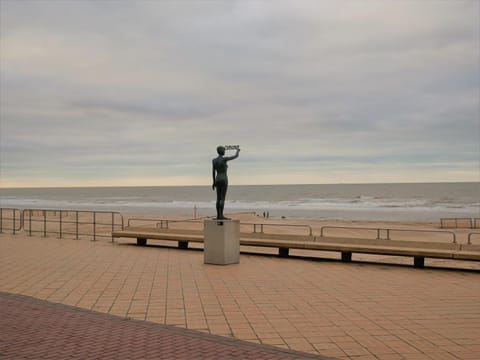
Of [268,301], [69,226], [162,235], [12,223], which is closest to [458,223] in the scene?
[69,226]

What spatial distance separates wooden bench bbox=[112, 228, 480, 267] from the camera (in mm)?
11984

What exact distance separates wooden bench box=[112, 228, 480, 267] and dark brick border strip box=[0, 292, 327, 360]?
22.8ft

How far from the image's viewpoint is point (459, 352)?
5.97 meters

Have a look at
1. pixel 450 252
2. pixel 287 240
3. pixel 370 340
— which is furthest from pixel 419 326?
pixel 287 240

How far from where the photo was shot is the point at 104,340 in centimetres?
614

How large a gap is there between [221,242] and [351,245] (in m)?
3.18

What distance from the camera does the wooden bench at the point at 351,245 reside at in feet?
39.3

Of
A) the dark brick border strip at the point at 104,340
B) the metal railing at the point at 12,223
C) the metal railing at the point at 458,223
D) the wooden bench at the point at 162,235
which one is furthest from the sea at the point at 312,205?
the dark brick border strip at the point at 104,340

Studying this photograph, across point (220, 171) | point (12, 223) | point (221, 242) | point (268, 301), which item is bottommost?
point (268, 301)

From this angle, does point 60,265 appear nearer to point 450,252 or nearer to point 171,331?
point 171,331

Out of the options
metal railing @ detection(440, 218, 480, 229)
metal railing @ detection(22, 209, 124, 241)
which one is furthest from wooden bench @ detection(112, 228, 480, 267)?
metal railing @ detection(440, 218, 480, 229)

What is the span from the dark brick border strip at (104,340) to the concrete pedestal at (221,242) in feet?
17.6

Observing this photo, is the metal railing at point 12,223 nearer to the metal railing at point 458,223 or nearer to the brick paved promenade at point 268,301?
the brick paved promenade at point 268,301

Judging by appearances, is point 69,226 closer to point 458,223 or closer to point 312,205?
point 458,223
